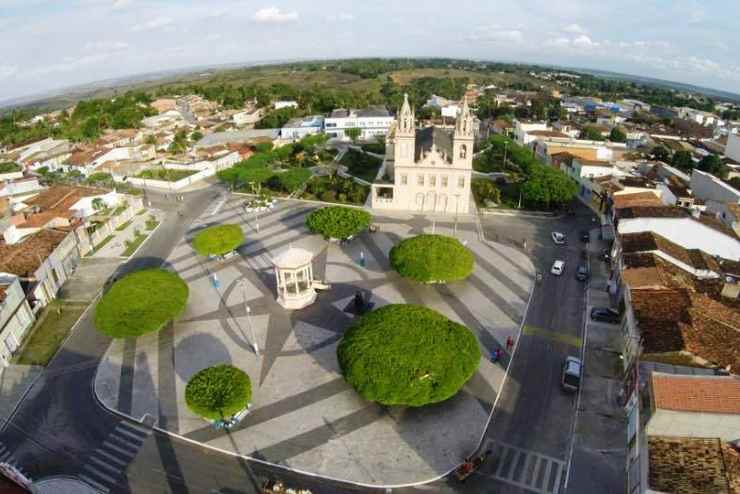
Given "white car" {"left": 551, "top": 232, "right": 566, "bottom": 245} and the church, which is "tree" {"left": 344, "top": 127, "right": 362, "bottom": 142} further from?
"white car" {"left": 551, "top": 232, "right": 566, "bottom": 245}

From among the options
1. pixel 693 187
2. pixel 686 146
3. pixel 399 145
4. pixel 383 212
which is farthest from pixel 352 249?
pixel 686 146

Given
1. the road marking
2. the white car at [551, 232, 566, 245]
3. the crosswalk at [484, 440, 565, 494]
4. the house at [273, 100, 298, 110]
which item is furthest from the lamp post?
the house at [273, 100, 298, 110]

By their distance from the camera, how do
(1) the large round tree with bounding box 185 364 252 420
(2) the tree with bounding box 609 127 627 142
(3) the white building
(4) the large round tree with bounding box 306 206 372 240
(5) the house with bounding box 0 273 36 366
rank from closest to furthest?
(1) the large round tree with bounding box 185 364 252 420
(5) the house with bounding box 0 273 36 366
(4) the large round tree with bounding box 306 206 372 240
(2) the tree with bounding box 609 127 627 142
(3) the white building

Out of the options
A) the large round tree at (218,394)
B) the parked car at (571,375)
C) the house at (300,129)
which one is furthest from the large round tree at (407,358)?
the house at (300,129)

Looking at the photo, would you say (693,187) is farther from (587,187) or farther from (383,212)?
(383,212)

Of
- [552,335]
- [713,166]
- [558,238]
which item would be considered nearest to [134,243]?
[552,335]

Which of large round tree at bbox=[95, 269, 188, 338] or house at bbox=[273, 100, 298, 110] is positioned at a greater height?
house at bbox=[273, 100, 298, 110]

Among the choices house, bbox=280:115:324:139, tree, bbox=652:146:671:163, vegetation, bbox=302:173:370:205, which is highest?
house, bbox=280:115:324:139
